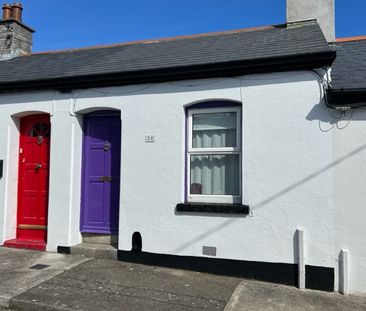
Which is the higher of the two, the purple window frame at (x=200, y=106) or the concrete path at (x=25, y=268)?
the purple window frame at (x=200, y=106)

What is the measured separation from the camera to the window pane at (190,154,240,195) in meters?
5.80

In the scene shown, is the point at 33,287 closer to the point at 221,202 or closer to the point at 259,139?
the point at 221,202

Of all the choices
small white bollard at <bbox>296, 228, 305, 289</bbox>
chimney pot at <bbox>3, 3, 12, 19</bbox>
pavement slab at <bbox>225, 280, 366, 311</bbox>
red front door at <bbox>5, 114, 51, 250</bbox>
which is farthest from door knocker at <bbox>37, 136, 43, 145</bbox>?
small white bollard at <bbox>296, 228, 305, 289</bbox>

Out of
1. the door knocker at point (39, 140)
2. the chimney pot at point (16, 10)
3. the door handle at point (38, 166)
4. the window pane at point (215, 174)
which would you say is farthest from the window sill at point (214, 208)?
the chimney pot at point (16, 10)

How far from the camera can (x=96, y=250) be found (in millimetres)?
6246

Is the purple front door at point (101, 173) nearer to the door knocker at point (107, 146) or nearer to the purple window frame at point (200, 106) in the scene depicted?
the door knocker at point (107, 146)

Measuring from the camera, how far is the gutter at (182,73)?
16.9ft

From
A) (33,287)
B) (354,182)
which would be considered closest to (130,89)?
(33,287)

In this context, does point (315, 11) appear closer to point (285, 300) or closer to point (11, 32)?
point (285, 300)

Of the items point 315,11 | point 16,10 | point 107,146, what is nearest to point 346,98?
point 315,11

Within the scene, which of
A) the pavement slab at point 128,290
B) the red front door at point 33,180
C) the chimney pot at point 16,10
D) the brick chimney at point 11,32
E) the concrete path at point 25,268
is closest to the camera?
the pavement slab at point 128,290

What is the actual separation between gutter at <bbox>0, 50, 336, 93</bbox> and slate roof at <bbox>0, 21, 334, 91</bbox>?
1 centimetres

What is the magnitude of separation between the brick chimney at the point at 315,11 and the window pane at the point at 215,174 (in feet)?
12.0

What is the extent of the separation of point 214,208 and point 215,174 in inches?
25.3
